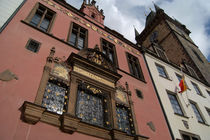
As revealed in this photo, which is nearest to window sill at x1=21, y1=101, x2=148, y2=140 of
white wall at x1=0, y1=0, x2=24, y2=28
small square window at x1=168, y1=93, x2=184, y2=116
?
white wall at x1=0, y1=0, x2=24, y2=28

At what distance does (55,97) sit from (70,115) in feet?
3.43

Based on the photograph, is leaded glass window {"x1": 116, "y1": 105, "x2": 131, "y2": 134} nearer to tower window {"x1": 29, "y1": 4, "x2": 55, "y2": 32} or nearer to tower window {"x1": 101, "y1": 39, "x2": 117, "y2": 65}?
tower window {"x1": 101, "y1": 39, "x2": 117, "y2": 65}

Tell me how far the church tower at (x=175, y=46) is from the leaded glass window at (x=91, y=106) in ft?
35.3

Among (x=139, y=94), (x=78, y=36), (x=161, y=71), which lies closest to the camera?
(x=139, y=94)

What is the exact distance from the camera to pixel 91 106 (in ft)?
22.8

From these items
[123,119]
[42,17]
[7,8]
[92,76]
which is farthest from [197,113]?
[7,8]

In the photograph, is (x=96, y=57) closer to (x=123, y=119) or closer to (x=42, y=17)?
(x=123, y=119)

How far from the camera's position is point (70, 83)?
264 inches

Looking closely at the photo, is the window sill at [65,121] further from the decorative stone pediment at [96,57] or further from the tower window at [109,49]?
the tower window at [109,49]

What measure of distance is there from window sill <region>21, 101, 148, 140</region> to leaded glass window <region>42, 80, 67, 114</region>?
501 mm

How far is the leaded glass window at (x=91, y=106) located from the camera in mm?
6492

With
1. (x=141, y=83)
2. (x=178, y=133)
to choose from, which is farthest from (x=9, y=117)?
(x=178, y=133)

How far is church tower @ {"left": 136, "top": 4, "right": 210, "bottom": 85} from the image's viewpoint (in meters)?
19.6

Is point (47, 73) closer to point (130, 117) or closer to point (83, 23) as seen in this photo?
point (130, 117)
